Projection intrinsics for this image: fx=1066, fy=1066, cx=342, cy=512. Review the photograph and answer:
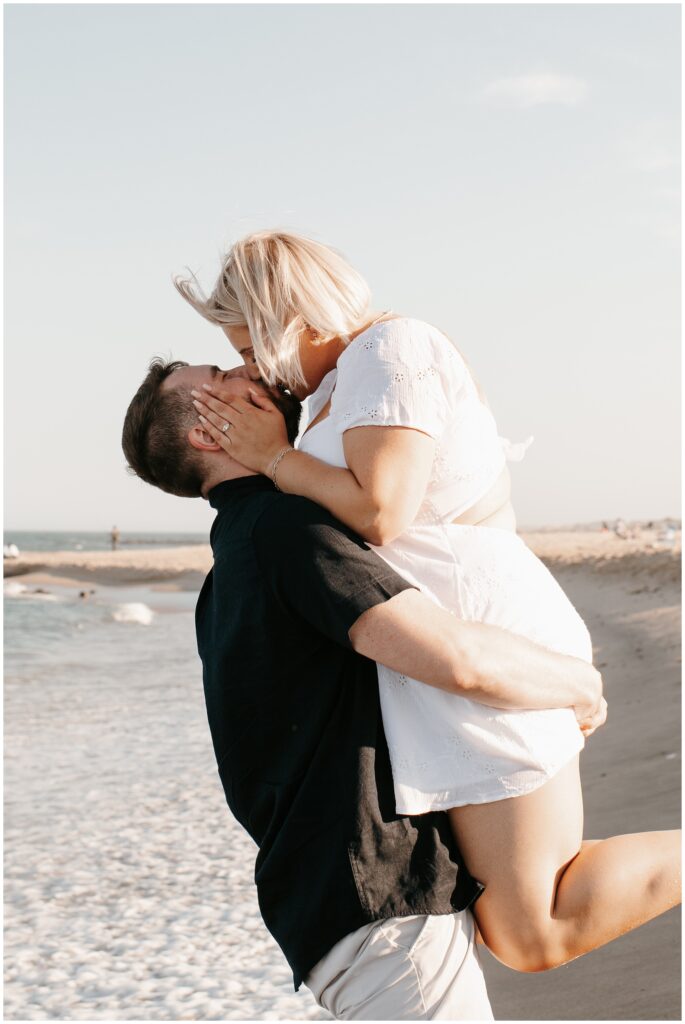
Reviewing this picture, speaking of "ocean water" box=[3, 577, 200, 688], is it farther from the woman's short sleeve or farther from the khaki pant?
the woman's short sleeve

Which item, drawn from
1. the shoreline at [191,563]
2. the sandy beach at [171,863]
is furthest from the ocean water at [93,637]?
the shoreline at [191,563]

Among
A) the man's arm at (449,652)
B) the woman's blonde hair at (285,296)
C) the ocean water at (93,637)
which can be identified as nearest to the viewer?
the man's arm at (449,652)

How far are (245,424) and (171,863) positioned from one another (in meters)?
5.59

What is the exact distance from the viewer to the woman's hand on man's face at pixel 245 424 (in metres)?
2.51

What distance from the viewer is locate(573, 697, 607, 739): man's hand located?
2.42 metres

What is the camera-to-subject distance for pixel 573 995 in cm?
468

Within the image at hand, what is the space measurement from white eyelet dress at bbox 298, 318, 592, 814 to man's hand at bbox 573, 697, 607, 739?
55 millimetres

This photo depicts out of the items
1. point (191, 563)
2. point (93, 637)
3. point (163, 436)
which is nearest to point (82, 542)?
point (191, 563)

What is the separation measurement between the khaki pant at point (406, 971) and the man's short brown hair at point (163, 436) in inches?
44.2

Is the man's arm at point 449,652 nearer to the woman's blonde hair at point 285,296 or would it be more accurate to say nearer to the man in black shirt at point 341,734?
the man in black shirt at point 341,734

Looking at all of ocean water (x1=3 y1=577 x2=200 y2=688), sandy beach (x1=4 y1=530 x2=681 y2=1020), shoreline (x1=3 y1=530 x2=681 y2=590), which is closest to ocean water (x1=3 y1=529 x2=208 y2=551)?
shoreline (x1=3 y1=530 x2=681 y2=590)

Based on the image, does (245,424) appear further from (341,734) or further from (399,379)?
(341,734)

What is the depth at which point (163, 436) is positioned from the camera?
2.60 metres

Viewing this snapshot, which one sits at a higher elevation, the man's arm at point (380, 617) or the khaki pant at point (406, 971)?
the man's arm at point (380, 617)
